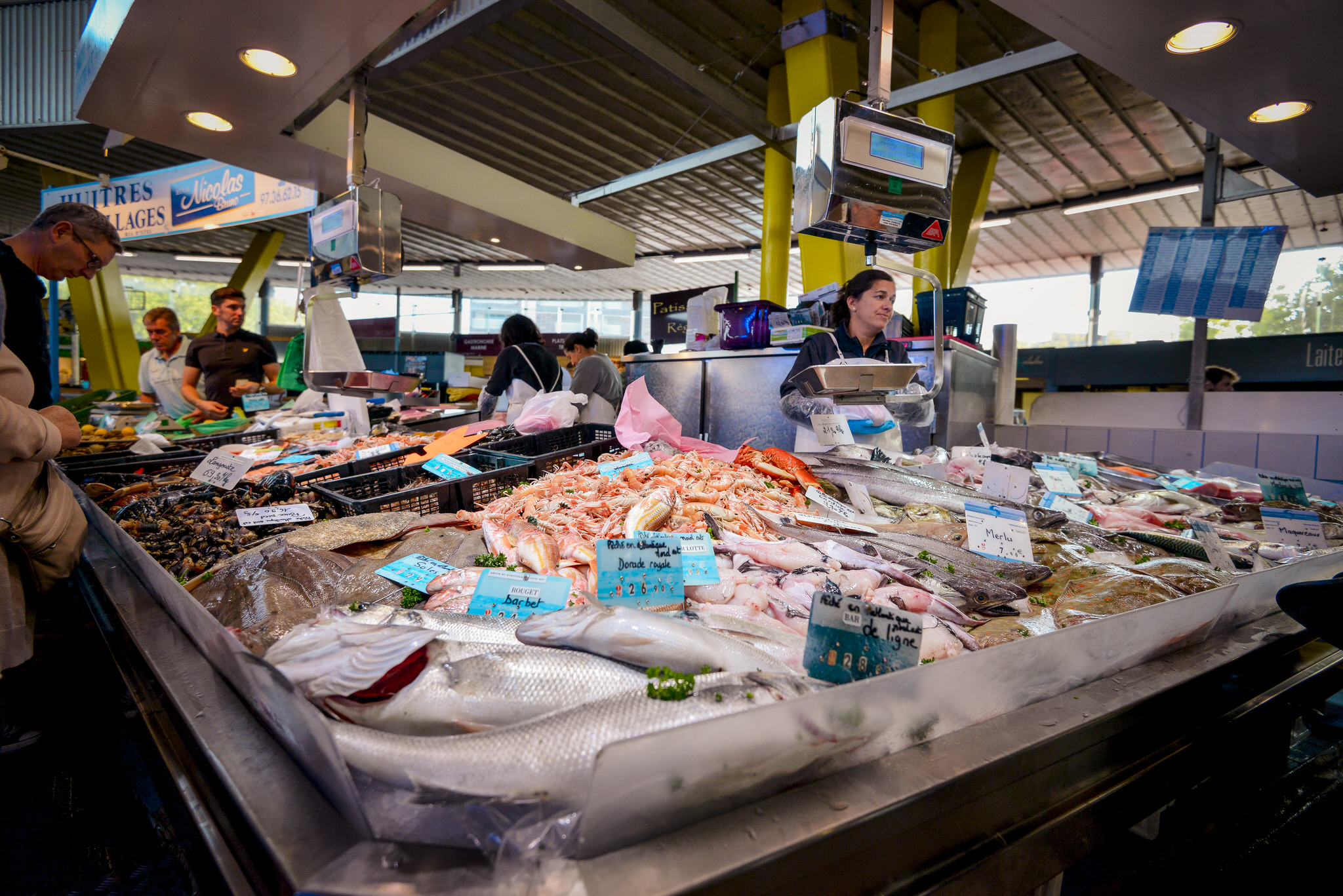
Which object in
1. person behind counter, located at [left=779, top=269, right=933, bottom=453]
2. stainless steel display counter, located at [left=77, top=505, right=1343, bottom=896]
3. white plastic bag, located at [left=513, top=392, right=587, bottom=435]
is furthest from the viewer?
white plastic bag, located at [left=513, top=392, right=587, bottom=435]

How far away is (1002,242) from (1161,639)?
1706cm

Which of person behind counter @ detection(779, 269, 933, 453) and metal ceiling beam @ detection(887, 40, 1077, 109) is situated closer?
person behind counter @ detection(779, 269, 933, 453)

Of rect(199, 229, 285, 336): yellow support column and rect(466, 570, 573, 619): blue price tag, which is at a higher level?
rect(199, 229, 285, 336): yellow support column

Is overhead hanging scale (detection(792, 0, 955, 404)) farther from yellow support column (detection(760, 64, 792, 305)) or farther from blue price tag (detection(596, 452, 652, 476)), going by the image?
yellow support column (detection(760, 64, 792, 305))

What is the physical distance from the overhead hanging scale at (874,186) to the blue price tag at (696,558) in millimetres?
895

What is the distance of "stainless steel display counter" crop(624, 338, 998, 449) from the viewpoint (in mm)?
4422

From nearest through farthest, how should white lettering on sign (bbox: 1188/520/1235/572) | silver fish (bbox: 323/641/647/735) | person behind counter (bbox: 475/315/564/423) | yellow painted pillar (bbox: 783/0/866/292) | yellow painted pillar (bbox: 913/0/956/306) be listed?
silver fish (bbox: 323/641/647/735) → white lettering on sign (bbox: 1188/520/1235/572) → person behind counter (bbox: 475/315/564/423) → yellow painted pillar (bbox: 783/0/866/292) → yellow painted pillar (bbox: 913/0/956/306)

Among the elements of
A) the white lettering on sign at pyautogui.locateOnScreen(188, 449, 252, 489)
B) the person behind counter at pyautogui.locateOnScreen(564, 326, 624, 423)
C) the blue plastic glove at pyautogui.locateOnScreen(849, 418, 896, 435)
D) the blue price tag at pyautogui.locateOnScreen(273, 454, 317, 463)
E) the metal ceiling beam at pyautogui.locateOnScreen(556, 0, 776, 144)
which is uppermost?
the metal ceiling beam at pyautogui.locateOnScreen(556, 0, 776, 144)

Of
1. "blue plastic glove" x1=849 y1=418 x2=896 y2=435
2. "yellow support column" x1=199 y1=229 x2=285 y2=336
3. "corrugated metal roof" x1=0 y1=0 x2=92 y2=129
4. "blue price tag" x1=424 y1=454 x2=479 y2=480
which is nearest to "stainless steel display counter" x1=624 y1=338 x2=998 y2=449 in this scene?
"blue plastic glove" x1=849 y1=418 x2=896 y2=435

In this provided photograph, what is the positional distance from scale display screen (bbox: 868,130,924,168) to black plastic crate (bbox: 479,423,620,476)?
192 cm

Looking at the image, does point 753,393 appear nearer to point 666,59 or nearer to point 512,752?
point 512,752

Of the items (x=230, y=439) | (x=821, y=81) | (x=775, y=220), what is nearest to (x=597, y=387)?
(x=230, y=439)

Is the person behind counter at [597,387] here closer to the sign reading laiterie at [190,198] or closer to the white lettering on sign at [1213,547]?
the sign reading laiterie at [190,198]

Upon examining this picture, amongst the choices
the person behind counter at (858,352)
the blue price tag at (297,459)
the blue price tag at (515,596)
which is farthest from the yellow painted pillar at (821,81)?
the blue price tag at (515,596)
